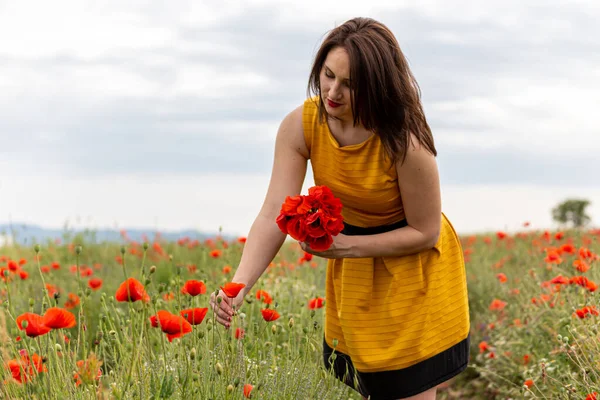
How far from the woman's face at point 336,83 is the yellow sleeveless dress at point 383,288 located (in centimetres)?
19

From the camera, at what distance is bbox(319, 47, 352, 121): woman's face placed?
2291mm

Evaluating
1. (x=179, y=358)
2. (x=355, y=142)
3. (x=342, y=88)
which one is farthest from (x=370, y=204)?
(x=179, y=358)

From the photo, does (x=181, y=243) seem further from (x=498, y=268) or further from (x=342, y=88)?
(x=342, y=88)

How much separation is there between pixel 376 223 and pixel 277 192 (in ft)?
1.32

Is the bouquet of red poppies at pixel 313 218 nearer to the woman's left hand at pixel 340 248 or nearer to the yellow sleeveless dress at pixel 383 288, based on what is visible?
the woman's left hand at pixel 340 248

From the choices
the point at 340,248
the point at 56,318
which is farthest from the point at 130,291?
the point at 340,248

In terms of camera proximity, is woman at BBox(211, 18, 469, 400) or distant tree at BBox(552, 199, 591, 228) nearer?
woman at BBox(211, 18, 469, 400)

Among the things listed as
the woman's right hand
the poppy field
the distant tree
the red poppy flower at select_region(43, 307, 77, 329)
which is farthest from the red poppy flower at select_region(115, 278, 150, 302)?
the distant tree

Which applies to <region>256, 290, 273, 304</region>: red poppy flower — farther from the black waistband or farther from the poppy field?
the black waistband

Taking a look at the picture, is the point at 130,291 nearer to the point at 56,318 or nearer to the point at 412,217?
the point at 56,318

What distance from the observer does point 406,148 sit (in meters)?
2.38

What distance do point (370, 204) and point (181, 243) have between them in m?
5.40

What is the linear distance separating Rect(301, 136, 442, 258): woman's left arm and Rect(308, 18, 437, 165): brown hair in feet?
0.17

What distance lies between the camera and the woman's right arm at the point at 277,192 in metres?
2.65
